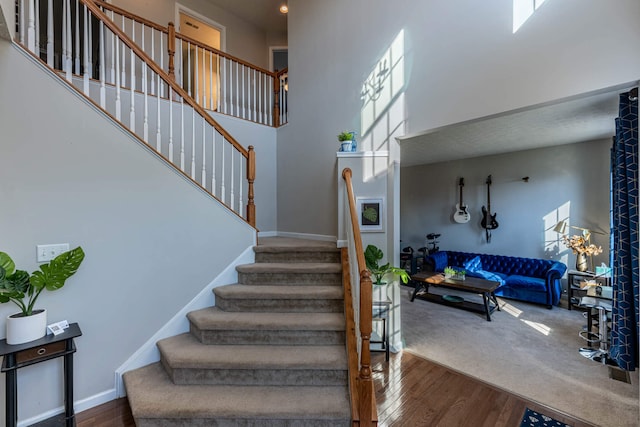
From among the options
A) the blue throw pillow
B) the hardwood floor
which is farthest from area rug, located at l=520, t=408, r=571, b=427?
the blue throw pillow

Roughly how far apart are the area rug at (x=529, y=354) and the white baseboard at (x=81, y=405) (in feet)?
9.93

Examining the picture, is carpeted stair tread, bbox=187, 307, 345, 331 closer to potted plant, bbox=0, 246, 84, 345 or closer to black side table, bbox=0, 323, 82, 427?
black side table, bbox=0, 323, 82, 427

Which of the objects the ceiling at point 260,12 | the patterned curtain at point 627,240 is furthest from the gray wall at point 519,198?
the ceiling at point 260,12

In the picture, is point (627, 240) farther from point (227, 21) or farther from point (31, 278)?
point (227, 21)

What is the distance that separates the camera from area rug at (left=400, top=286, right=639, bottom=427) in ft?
7.84

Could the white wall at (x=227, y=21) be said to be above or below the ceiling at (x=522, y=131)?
above

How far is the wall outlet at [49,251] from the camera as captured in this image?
1968 mm

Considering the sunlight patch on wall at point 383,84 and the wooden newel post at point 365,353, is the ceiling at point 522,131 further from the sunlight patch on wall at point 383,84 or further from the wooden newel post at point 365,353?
the wooden newel post at point 365,353

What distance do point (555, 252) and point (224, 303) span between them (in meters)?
6.06

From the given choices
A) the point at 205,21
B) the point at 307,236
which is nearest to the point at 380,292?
the point at 307,236

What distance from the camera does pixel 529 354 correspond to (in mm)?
3230

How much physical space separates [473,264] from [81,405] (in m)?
6.31

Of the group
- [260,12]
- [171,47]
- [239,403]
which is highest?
[260,12]

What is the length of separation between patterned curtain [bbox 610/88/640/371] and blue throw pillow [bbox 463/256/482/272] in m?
3.32
